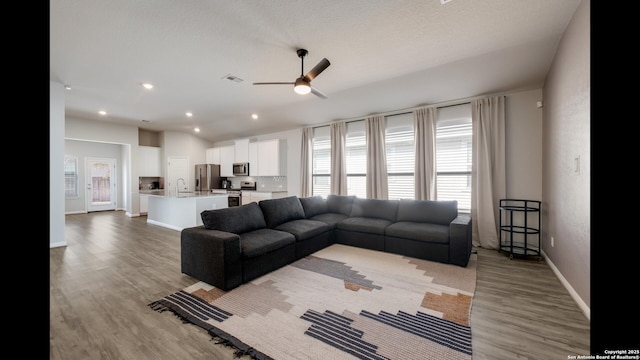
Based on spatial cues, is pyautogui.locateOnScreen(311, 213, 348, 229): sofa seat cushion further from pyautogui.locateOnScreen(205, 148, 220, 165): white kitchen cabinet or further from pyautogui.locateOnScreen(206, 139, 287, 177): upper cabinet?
pyautogui.locateOnScreen(205, 148, 220, 165): white kitchen cabinet

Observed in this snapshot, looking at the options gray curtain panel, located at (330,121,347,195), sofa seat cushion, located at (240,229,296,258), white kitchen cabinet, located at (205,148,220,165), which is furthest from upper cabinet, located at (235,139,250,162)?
sofa seat cushion, located at (240,229,296,258)

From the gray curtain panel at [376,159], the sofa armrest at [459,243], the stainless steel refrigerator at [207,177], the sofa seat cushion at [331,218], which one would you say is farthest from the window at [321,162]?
the stainless steel refrigerator at [207,177]

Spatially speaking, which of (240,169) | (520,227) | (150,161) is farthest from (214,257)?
(150,161)

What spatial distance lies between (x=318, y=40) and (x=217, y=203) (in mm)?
4457

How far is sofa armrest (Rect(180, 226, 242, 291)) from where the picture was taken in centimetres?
256

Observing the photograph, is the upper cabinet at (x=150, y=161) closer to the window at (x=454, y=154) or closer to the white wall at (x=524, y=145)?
the window at (x=454, y=154)

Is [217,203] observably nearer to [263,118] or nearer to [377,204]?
[263,118]

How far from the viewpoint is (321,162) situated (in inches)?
242

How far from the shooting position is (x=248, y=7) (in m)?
2.28

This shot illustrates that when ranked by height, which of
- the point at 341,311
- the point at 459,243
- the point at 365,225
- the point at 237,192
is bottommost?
the point at 341,311

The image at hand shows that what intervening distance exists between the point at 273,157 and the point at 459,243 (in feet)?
15.7

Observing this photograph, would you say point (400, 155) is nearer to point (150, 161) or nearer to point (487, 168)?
point (487, 168)

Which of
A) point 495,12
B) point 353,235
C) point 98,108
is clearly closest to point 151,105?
point 98,108

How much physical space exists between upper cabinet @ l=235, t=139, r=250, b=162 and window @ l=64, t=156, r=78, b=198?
505 cm
